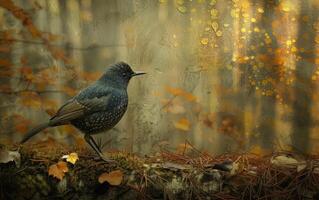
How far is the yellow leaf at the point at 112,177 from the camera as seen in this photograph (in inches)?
121

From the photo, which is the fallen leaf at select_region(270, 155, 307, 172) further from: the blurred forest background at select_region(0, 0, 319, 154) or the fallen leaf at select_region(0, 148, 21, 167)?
the fallen leaf at select_region(0, 148, 21, 167)

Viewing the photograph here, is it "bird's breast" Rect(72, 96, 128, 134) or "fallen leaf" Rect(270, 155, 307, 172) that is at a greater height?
"bird's breast" Rect(72, 96, 128, 134)

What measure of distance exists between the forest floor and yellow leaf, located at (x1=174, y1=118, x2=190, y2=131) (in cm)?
138

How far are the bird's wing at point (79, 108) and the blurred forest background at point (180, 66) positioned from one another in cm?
102

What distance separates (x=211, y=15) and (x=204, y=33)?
0.65ft

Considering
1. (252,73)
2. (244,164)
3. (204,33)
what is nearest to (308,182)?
(244,164)

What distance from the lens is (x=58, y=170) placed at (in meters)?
3.12

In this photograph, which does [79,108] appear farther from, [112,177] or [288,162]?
[288,162]

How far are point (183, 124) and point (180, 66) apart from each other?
1.93 ft

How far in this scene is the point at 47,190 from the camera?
3.12 metres

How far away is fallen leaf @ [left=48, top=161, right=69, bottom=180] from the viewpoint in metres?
3.10

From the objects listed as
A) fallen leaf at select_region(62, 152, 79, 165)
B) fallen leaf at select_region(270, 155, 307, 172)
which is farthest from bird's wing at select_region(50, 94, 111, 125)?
fallen leaf at select_region(270, 155, 307, 172)

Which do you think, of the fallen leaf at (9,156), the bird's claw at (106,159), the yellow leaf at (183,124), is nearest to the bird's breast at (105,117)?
the bird's claw at (106,159)

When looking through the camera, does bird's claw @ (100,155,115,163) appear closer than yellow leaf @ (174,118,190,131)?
Yes
